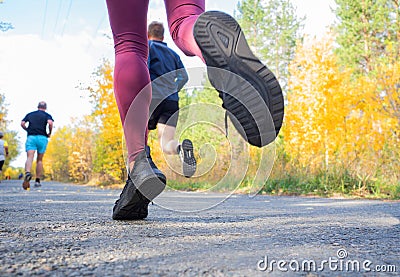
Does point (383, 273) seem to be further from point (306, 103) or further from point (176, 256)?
point (306, 103)

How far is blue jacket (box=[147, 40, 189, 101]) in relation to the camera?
2.39m

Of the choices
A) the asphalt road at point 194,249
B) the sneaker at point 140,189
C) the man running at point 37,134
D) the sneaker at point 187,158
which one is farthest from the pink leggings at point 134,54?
the man running at point 37,134

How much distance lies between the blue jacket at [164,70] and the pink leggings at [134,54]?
53 cm

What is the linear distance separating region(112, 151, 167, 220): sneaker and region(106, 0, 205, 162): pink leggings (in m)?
0.10

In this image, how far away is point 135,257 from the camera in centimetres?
97

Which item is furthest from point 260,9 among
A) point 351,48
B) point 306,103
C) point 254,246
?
point 254,246

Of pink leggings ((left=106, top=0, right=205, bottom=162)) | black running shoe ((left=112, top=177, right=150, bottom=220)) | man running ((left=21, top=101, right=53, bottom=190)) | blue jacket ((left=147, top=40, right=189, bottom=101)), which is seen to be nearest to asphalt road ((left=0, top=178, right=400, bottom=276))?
black running shoe ((left=112, top=177, right=150, bottom=220))

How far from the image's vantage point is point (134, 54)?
1763mm

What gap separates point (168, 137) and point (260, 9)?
25.9m

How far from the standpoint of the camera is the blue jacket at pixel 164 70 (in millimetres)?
2385

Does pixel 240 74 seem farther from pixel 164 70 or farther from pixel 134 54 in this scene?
pixel 164 70

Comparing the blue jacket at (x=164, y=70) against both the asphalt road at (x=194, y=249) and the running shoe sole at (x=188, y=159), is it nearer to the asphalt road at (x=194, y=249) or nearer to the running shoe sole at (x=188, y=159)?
the running shoe sole at (x=188, y=159)

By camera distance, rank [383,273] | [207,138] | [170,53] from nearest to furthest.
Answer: [383,273]
[207,138]
[170,53]

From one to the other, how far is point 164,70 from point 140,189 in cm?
160
